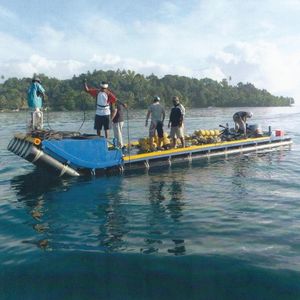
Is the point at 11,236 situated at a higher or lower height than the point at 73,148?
lower

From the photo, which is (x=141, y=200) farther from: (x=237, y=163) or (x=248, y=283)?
(x=237, y=163)

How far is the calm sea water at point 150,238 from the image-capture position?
17.4ft

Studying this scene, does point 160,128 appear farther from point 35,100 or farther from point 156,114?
point 35,100

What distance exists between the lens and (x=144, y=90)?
14850 centimetres

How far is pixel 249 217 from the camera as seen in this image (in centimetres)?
815

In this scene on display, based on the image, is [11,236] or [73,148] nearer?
[11,236]

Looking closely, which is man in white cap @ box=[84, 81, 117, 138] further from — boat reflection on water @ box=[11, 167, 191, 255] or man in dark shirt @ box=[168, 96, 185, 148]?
man in dark shirt @ box=[168, 96, 185, 148]

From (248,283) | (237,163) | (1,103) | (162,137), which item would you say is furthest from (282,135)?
(1,103)

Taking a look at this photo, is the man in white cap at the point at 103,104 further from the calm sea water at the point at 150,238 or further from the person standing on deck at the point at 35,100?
the calm sea water at the point at 150,238

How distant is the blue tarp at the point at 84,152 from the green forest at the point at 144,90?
10417 centimetres

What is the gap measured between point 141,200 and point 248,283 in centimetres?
465

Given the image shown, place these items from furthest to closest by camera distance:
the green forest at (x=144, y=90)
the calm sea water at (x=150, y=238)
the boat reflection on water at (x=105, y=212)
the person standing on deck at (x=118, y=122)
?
the green forest at (x=144, y=90) < the person standing on deck at (x=118, y=122) < the boat reflection on water at (x=105, y=212) < the calm sea water at (x=150, y=238)

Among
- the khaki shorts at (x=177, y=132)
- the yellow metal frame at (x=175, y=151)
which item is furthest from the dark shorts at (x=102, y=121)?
the khaki shorts at (x=177, y=132)

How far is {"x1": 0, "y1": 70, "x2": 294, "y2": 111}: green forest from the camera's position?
128125 millimetres
